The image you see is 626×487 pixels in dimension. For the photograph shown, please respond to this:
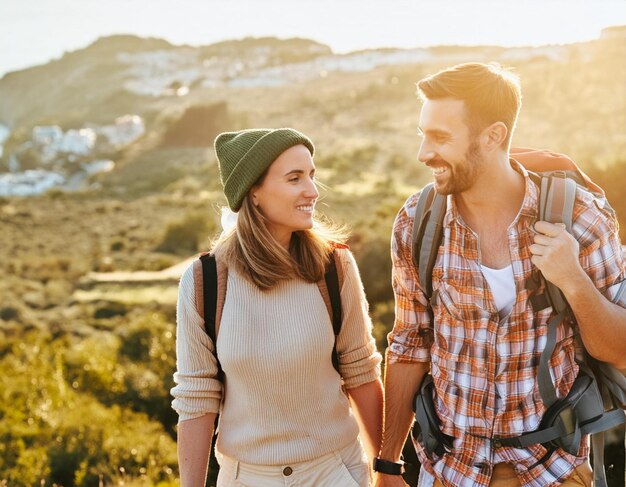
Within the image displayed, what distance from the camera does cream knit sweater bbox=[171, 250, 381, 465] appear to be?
Result: 2.56 m

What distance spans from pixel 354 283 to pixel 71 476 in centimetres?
646

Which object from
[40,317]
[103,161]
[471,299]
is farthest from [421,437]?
[103,161]

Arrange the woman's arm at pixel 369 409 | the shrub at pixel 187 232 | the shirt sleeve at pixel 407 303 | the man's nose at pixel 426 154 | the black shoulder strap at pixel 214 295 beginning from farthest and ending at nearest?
the shrub at pixel 187 232 < the woman's arm at pixel 369 409 < the shirt sleeve at pixel 407 303 < the black shoulder strap at pixel 214 295 < the man's nose at pixel 426 154

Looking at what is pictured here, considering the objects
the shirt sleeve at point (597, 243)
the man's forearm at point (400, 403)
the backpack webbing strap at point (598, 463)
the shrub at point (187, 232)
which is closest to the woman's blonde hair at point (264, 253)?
the man's forearm at point (400, 403)

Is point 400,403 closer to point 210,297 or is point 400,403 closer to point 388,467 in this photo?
point 388,467

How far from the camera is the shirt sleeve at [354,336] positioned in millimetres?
2750

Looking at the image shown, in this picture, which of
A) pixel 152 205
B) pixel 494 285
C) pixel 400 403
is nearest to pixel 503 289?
pixel 494 285

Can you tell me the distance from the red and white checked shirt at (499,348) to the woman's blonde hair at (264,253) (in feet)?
1.56

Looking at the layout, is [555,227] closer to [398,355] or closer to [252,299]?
[398,355]

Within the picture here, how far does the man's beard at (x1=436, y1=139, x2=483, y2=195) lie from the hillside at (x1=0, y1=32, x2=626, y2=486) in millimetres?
2691

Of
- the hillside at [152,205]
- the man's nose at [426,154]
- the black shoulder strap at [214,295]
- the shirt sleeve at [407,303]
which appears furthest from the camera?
the hillside at [152,205]

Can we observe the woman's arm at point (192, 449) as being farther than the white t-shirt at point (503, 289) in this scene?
Yes

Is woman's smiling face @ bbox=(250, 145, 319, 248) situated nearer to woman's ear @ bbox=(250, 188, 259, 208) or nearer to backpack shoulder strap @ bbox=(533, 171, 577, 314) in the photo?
woman's ear @ bbox=(250, 188, 259, 208)

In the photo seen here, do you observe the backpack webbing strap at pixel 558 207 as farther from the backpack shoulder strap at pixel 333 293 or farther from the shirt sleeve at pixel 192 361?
the shirt sleeve at pixel 192 361
